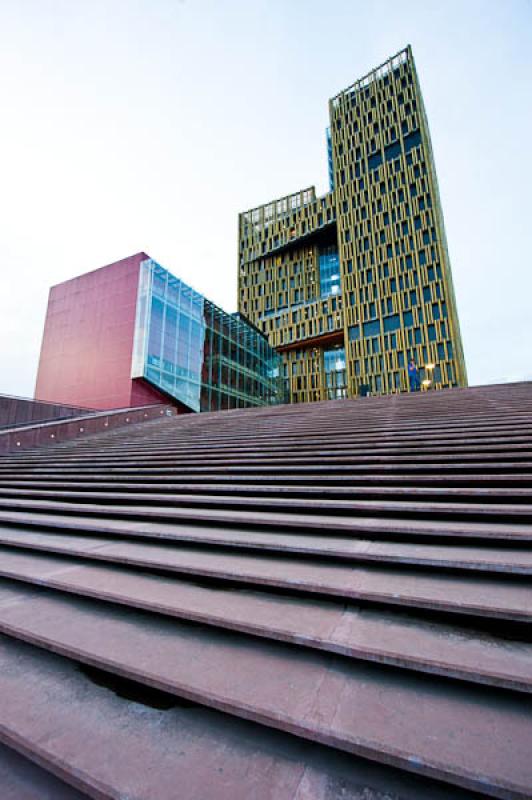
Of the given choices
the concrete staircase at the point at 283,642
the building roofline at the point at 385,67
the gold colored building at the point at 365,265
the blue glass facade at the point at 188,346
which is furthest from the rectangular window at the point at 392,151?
the concrete staircase at the point at 283,642

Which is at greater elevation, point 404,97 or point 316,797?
point 404,97

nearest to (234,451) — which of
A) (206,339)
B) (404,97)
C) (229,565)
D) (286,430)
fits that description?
(286,430)

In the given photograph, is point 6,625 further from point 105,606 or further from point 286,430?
point 286,430

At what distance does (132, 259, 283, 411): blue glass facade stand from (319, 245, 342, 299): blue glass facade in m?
20.5

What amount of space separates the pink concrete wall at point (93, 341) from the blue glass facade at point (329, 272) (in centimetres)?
2892

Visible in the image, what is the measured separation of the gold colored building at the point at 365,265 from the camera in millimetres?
34688

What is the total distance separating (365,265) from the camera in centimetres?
3850

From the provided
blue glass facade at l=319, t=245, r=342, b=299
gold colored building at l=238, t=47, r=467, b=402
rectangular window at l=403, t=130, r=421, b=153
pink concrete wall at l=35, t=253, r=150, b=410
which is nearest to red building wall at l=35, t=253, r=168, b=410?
pink concrete wall at l=35, t=253, r=150, b=410

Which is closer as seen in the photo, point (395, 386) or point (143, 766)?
point (143, 766)

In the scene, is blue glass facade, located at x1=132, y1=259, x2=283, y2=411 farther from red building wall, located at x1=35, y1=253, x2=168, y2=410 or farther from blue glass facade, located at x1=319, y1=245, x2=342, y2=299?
blue glass facade, located at x1=319, y1=245, x2=342, y2=299

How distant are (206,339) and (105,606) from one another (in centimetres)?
2103

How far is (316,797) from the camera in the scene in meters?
0.91

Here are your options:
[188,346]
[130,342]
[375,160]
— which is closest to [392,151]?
[375,160]

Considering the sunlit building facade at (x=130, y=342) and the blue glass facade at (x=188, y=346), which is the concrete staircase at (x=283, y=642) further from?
the blue glass facade at (x=188, y=346)
